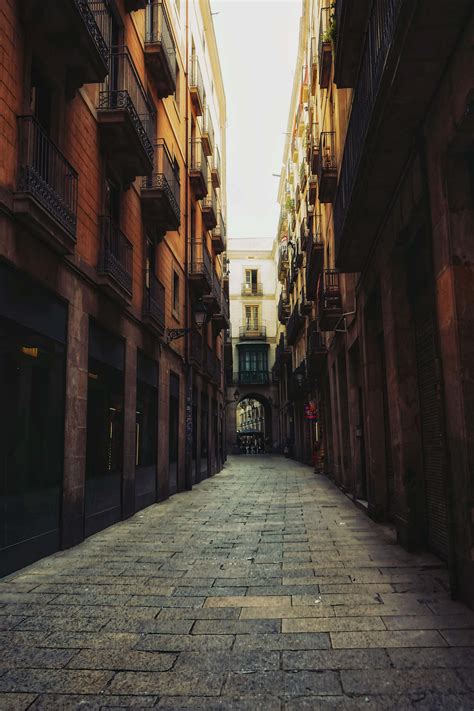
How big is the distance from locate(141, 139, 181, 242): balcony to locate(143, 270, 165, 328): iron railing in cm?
127

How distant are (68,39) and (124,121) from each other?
8.01ft

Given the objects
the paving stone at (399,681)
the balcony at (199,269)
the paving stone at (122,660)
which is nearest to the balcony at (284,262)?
the balcony at (199,269)

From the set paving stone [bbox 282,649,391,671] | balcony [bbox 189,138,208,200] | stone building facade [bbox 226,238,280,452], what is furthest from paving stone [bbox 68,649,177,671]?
stone building facade [bbox 226,238,280,452]

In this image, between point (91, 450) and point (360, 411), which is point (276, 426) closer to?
point (360, 411)

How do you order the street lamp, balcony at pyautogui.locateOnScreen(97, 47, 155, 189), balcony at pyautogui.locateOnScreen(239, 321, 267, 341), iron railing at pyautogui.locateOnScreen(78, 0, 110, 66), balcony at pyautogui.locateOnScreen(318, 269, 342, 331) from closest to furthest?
iron railing at pyautogui.locateOnScreen(78, 0, 110, 66)
balcony at pyautogui.locateOnScreen(97, 47, 155, 189)
balcony at pyautogui.locateOnScreen(318, 269, 342, 331)
the street lamp
balcony at pyautogui.locateOnScreen(239, 321, 267, 341)

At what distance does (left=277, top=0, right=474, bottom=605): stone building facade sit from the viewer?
514 cm

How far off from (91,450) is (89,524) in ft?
3.88

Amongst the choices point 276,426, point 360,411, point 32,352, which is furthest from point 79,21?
point 276,426

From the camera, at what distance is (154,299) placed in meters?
14.1

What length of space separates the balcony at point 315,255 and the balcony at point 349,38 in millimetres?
9515

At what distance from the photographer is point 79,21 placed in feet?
24.5

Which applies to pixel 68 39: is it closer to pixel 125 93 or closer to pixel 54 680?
pixel 125 93

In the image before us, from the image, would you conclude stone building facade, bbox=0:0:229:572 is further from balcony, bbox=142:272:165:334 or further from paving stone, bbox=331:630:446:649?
paving stone, bbox=331:630:446:649

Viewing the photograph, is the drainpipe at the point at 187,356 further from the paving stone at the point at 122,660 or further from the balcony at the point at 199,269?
the paving stone at the point at 122,660
